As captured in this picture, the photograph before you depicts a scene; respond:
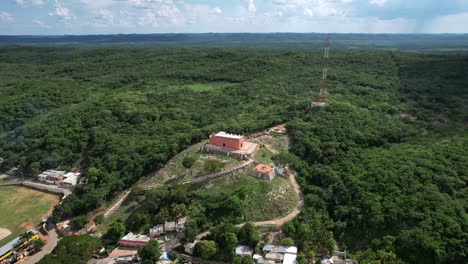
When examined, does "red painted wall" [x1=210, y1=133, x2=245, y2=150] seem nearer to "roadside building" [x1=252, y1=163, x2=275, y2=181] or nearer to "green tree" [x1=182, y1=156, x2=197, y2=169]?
"green tree" [x1=182, y1=156, x2=197, y2=169]

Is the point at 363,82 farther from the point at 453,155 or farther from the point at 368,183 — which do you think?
the point at 368,183

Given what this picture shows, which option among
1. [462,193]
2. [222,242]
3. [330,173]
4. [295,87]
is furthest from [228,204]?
[295,87]

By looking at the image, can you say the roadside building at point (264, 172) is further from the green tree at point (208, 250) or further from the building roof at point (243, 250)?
the green tree at point (208, 250)

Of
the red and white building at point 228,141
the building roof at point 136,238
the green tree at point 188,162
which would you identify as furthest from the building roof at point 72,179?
the red and white building at point 228,141

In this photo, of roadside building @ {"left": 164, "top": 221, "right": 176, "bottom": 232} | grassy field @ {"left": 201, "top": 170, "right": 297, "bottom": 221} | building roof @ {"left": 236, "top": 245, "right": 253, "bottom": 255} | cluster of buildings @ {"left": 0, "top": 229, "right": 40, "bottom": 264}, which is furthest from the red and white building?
cluster of buildings @ {"left": 0, "top": 229, "right": 40, "bottom": 264}

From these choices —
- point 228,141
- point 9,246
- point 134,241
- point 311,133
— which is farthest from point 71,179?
point 311,133

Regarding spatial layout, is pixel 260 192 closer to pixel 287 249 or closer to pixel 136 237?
pixel 287 249
